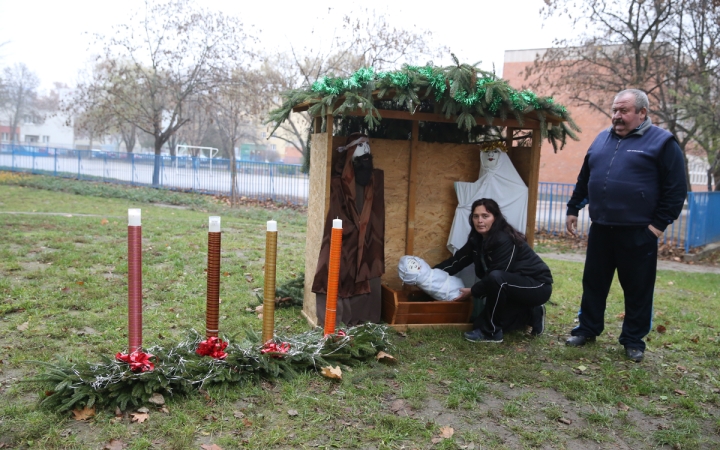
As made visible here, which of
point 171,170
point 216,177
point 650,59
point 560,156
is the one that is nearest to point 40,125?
point 171,170

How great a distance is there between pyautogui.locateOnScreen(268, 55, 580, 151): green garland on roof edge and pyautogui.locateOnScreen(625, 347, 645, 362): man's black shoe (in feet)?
7.26

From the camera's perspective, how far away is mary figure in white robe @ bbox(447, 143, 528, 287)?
6.12m

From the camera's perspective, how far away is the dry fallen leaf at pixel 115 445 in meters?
3.17

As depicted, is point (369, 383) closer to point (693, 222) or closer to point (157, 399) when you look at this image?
point (157, 399)

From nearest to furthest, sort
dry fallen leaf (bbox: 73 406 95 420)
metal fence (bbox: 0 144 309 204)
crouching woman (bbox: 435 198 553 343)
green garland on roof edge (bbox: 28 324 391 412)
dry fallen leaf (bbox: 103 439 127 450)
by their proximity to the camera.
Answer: dry fallen leaf (bbox: 103 439 127 450) < dry fallen leaf (bbox: 73 406 95 420) < green garland on roof edge (bbox: 28 324 391 412) < crouching woman (bbox: 435 198 553 343) < metal fence (bbox: 0 144 309 204)

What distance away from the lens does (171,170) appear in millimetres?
23891

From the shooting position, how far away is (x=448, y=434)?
3.55 m

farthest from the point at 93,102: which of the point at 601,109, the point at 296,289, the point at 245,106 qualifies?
the point at 296,289

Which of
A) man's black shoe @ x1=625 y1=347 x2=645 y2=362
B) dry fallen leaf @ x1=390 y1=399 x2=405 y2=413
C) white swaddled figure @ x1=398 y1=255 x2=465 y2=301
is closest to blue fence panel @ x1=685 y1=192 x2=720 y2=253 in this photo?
man's black shoe @ x1=625 y1=347 x2=645 y2=362

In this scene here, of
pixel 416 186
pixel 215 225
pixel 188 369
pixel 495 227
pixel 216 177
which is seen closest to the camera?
pixel 215 225

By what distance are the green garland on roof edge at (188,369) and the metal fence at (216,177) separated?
1098 centimetres

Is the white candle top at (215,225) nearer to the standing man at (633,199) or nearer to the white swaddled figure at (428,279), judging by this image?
the white swaddled figure at (428,279)

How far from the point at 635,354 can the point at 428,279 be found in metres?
1.87

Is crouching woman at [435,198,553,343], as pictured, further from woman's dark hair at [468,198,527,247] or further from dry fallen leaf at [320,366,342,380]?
dry fallen leaf at [320,366,342,380]
